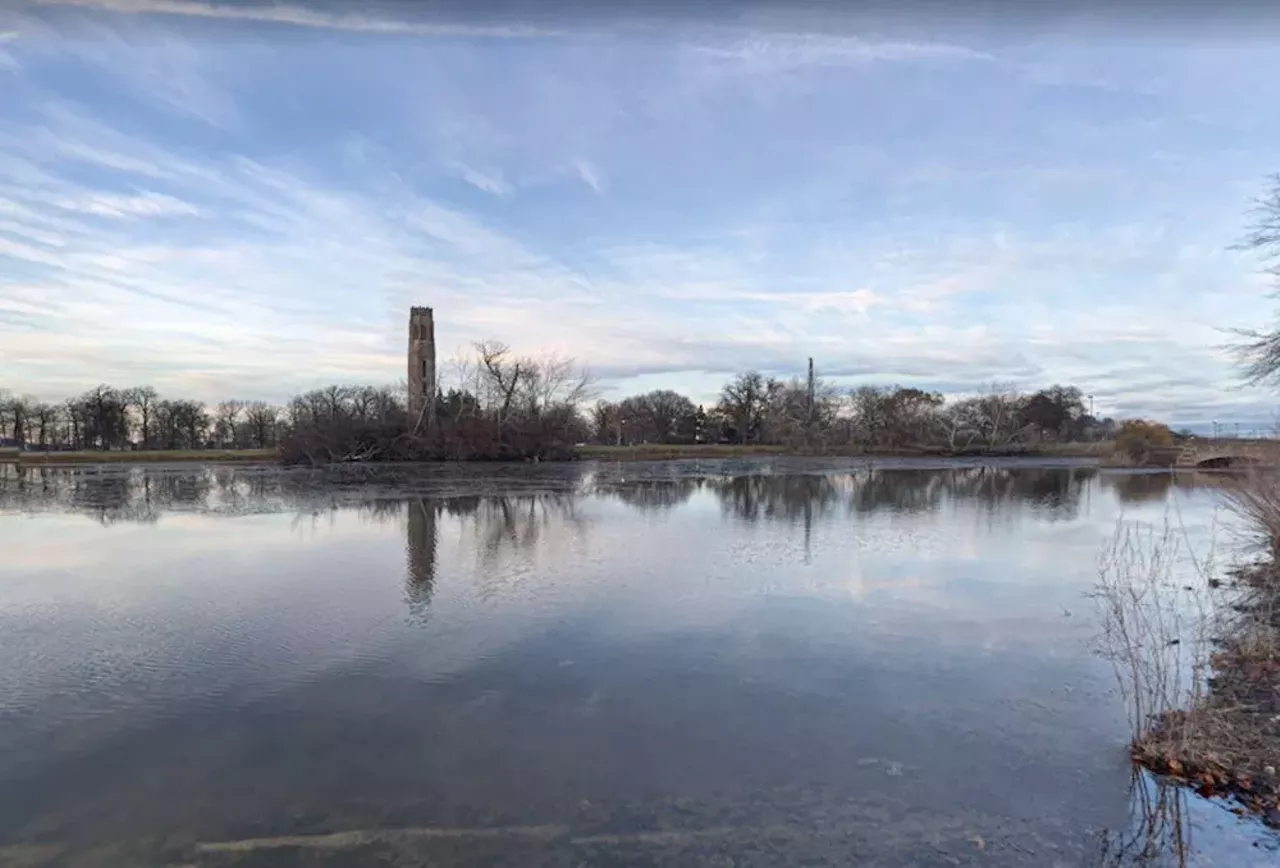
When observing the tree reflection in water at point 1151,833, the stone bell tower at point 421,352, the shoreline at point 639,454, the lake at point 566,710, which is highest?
the stone bell tower at point 421,352

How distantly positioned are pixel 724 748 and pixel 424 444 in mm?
44520

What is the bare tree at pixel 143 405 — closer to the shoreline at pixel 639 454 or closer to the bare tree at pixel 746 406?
the shoreline at pixel 639 454

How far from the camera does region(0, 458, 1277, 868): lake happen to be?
4410 mm

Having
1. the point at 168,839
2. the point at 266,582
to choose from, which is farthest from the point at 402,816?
the point at 266,582

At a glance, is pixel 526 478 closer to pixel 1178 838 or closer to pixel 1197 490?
pixel 1197 490

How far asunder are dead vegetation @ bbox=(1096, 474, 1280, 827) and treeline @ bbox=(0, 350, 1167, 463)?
136 ft

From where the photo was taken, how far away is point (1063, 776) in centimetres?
514

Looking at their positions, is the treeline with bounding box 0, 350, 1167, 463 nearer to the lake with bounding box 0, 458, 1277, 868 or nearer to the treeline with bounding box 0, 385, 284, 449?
the treeline with bounding box 0, 385, 284, 449

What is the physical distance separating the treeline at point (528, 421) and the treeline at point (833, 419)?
0.16m

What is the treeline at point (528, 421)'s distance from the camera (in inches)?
1890

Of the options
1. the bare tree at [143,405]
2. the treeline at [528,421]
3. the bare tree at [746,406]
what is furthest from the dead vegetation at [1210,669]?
the bare tree at [143,405]

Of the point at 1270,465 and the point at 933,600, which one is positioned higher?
the point at 1270,465

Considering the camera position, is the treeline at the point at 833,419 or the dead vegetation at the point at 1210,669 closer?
the dead vegetation at the point at 1210,669

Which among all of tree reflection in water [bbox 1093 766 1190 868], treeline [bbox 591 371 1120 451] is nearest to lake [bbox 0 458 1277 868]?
tree reflection in water [bbox 1093 766 1190 868]
